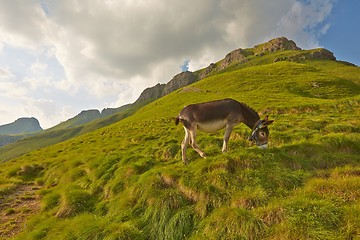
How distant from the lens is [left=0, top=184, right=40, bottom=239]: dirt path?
11941mm

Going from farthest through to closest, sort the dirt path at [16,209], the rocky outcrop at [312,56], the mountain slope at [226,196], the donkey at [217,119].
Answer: the rocky outcrop at [312,56] → the donkey at [217,119] → the dirt path at [16,209] → the mountain slope at [226,196]

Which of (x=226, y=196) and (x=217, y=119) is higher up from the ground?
(x=217, y=119)

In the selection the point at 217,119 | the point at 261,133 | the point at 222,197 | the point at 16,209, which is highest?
the point at 217,119

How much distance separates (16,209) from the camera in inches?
569

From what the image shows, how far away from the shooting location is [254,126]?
525 inches

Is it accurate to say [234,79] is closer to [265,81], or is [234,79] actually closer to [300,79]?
[265,81]

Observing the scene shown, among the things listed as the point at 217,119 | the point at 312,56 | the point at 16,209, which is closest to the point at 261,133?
the point at 217,119

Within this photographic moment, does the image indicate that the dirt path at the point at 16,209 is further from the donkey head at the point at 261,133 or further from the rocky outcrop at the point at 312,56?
the rocky outcrop at the point at 312,56

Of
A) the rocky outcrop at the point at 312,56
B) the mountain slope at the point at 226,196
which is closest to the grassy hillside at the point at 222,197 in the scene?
the mountain slope at the point at 226,196

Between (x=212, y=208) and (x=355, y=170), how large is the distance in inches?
241

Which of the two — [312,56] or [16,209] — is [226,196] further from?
[312,56]

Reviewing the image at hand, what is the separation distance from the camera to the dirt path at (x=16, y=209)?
11.9 meters

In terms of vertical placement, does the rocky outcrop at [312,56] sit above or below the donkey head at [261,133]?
above

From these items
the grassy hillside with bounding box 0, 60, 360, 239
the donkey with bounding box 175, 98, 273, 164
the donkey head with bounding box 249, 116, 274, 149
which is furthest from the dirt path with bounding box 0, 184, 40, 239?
the donkey head with bounding box 249, 116, 274, 149
